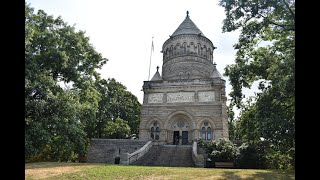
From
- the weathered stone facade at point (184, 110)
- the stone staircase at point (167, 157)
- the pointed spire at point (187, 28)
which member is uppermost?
the pointed spire at point (187, 28)

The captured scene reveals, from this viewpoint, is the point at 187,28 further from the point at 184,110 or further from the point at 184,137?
the point at 184,137

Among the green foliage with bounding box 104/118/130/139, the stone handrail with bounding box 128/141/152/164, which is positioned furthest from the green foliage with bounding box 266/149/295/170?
the green foliage with bounding box 104/118/130/139

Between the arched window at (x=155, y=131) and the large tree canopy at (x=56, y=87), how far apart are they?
8.59m

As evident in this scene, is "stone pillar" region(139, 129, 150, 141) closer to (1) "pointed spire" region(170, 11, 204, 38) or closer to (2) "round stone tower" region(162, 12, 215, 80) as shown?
(2) "round stone tower" region(162, 12, 215, 80)

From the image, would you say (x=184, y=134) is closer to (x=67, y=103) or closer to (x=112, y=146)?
(x=112, y=146)

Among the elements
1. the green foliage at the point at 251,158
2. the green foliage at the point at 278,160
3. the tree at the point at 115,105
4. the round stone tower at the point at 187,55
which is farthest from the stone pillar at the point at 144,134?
the green foliage at the point at 278,160

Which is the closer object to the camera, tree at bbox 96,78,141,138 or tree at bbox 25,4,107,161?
tree at bbox 25,4,107,161

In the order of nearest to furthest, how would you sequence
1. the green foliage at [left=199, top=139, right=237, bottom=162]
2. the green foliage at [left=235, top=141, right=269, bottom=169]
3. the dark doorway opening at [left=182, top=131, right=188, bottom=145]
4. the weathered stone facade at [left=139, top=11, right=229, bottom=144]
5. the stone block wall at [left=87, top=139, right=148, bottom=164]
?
the green foliage at [left=235, top=141, right=269, bottom=169] → the green foliage at [left=199, top=139, right=237, bottom=162] → the stone block wall at [left=87, top=139, right=148, bottom=164] → the weathered stone facade at [left=139, top=11, right=229, bottom=144] → the dark doorway opening at [left=182, top=131, right=188, bottom=145]

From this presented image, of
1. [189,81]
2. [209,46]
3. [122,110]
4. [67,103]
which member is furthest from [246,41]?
[122,110]

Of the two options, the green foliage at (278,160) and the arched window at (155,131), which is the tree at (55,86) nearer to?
the arched window at (155,131)

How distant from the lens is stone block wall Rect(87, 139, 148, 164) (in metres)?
28.6

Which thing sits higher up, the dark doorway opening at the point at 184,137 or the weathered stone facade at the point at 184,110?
the weathered stone facade at the point at 184,110

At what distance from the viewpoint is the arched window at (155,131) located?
1303 inches

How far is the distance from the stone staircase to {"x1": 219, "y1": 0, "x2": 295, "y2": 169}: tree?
6626 millimetres
